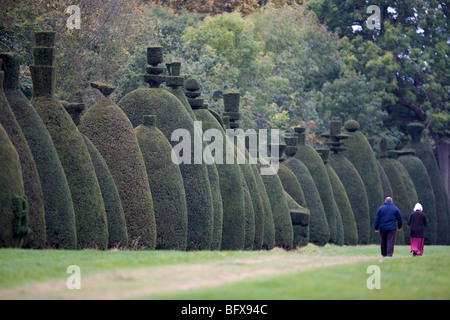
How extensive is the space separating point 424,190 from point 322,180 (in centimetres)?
1149

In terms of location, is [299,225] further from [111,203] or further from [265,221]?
[111,203]

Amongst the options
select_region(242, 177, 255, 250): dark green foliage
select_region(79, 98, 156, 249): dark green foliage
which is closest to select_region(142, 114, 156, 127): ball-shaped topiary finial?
select_region(79, 98, 156, 249): dark green foliage

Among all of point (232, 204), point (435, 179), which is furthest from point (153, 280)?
point (435, 179)

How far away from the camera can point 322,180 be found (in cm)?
3341

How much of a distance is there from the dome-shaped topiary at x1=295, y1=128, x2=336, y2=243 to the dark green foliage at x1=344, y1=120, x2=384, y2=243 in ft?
15.0

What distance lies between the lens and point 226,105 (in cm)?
3048

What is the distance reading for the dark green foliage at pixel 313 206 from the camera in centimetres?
3178

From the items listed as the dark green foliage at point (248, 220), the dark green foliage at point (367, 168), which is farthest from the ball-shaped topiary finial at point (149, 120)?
the dark green foliage at point (367, 168)

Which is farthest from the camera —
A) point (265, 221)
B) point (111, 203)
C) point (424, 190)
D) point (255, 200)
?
point (424, 190)

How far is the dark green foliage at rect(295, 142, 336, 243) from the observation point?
33219mm

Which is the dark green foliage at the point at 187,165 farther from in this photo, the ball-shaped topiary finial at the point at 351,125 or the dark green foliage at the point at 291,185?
the ball-shaped topiary finial at the point at 351,125
